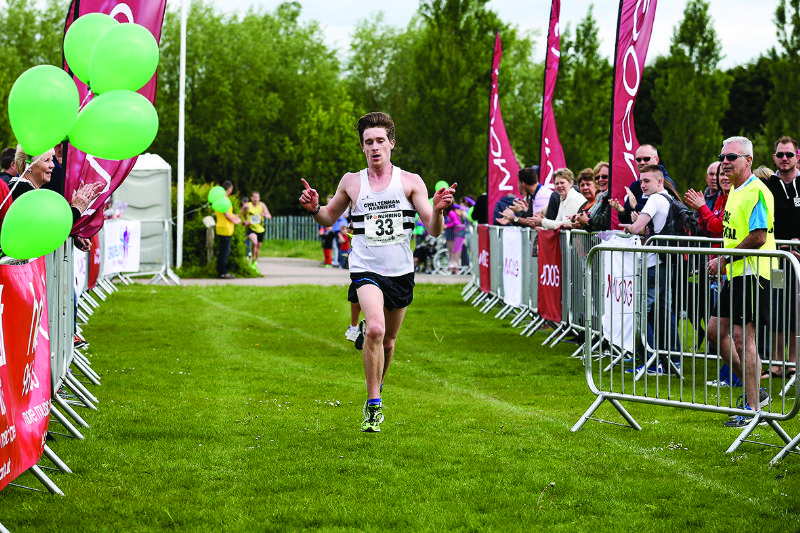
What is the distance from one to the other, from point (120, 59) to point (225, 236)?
1891 cm

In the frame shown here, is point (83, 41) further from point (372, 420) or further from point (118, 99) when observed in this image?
point (372, 420)

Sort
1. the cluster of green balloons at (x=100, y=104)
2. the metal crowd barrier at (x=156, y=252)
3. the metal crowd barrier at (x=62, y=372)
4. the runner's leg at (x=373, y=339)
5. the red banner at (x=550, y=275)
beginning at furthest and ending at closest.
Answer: the metal crowd barrier at (x=156, y=252) → the red banner at (x=550, y=275) → the runner's leg at (x=373, y=339) → the metal crowd barrier at (x=62, y=372) → the cluster of green balloons at (x=100, y=104)

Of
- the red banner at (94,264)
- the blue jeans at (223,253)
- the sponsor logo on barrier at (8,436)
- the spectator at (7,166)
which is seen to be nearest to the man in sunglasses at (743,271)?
the sponsor logo on barrier at (8,436)

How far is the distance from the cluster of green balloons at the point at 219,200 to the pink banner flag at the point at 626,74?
14320 mm

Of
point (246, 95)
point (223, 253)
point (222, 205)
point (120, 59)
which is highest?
point (246, 95)

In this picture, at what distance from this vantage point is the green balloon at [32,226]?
4926 millimetres

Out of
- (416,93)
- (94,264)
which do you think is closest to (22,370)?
(94,264)

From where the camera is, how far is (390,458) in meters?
6.34

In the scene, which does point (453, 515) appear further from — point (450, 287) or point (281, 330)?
point (450, 287)

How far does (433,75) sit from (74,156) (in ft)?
131

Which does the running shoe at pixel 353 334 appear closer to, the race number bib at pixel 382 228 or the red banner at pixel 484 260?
the race number bib at pixel 382 228

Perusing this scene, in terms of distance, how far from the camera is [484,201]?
1961cm

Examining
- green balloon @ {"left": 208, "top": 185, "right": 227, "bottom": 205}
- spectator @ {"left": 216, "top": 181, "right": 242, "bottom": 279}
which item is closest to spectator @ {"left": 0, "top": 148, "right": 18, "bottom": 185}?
green balloon @ {"left": 208, "top": 185, "right": 227, "bottom": 205}

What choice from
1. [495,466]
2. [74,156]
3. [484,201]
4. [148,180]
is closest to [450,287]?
[484,201]
